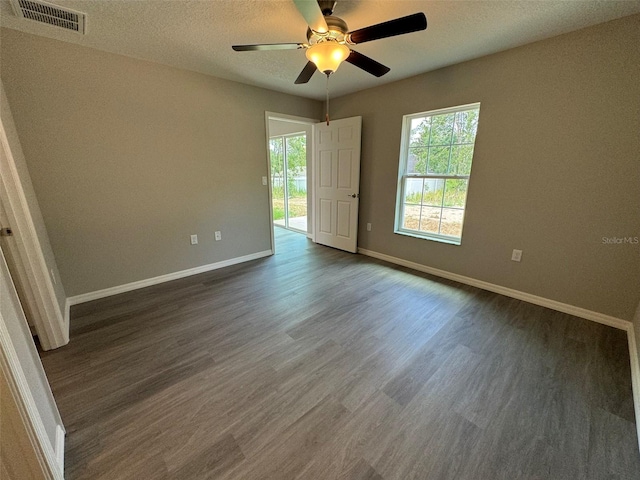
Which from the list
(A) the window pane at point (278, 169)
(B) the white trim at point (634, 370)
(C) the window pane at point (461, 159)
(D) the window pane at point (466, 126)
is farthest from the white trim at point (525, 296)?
(A) the window pane at point (278, 169)

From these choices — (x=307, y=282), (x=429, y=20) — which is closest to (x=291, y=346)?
(x=307, y=282)

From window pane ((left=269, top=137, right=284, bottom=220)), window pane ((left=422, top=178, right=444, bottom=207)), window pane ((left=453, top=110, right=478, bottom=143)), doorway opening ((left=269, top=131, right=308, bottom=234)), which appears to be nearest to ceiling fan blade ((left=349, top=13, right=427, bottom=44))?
window pane ((left=453, top=110, right=478, bottom=143))

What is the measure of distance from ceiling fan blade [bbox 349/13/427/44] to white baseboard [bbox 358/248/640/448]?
7.87ft

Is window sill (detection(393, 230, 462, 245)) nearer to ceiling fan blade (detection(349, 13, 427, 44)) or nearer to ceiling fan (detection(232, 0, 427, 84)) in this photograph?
Result: ceiling fan (detection(232, 0, 427, 84))

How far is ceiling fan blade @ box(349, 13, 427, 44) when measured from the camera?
139 centimetres

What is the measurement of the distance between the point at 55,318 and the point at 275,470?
1.96m

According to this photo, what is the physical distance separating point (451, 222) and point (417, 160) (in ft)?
2.94

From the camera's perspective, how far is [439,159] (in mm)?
3084

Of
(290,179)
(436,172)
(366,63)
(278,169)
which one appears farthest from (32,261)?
(278,169)

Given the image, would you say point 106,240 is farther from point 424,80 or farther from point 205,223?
point 424,80

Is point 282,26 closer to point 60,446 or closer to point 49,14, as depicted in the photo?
point 49,14

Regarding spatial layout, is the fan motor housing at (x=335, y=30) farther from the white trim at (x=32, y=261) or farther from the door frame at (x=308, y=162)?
the white trim at (x=32, y=261)

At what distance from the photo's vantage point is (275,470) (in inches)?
45.3

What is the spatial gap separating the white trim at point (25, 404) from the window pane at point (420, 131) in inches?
143
